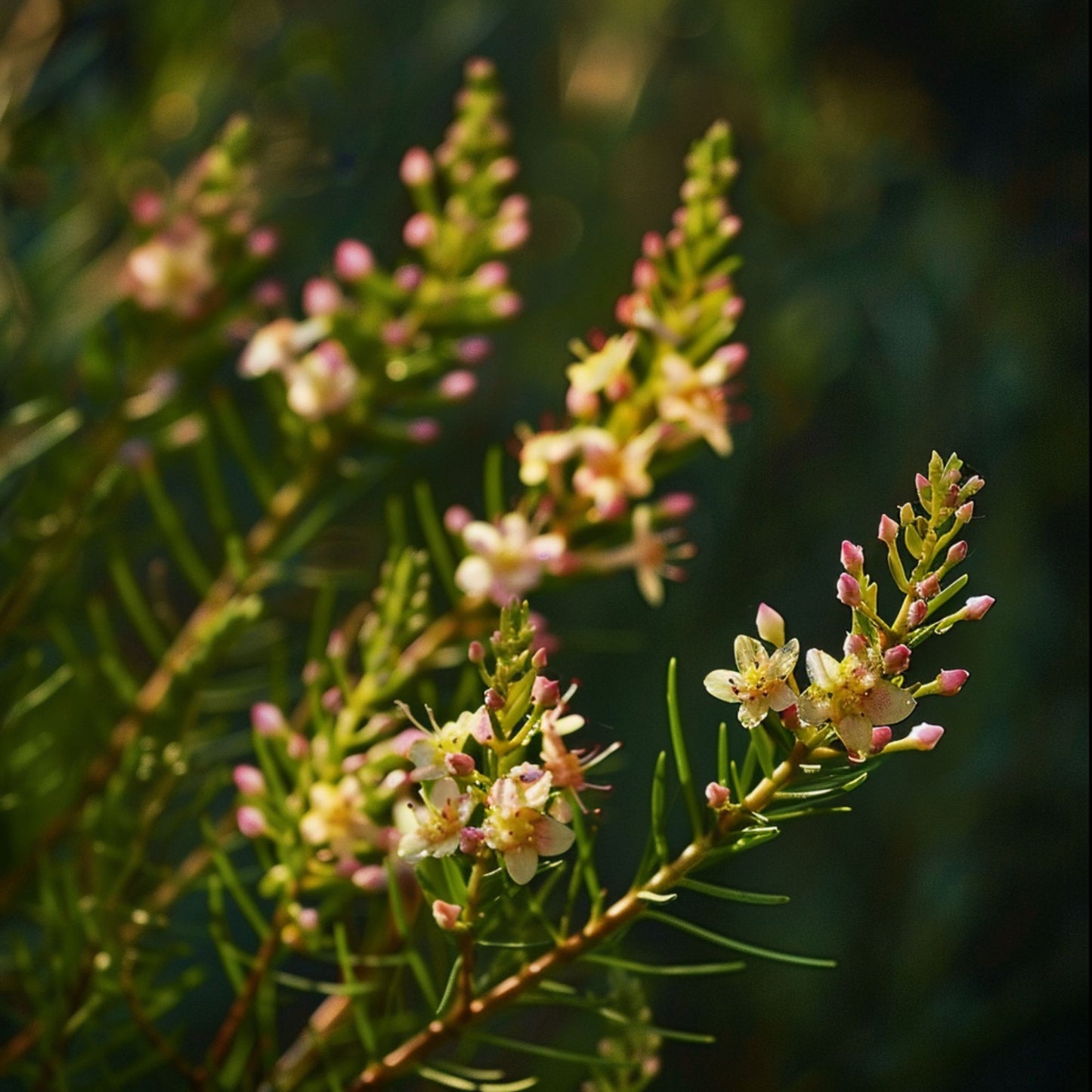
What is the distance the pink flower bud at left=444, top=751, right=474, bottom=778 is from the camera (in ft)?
0.74

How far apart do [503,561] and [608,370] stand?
6 cm

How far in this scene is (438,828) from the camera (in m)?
0.25

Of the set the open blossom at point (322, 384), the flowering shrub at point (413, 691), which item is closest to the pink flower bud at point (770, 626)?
the flowering shrub at point (413, 691)

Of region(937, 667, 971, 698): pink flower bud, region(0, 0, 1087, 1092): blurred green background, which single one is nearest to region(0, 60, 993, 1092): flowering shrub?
region(937, 667, 971, 698): pink flower bud

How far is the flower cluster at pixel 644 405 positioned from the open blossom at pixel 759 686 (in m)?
0.11

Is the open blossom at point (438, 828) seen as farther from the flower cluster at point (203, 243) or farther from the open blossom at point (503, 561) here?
the flower cluster at point (203, 243)

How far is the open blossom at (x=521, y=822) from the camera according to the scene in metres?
0.22

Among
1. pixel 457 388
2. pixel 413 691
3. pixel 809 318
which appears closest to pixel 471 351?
pixel 457 388

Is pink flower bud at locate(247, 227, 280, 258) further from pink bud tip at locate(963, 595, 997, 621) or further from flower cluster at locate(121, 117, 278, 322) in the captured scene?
pink bud tip at locate(963, 595, 997, 621)

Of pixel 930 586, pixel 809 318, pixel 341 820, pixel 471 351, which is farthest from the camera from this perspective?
pixel 809 318

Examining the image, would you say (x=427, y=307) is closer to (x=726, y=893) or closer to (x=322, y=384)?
(x=322, y=384)

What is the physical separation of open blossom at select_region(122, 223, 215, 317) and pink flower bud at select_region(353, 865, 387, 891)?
241 mm

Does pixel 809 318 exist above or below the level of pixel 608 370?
below

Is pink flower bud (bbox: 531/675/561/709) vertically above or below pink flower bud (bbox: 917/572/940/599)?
above
